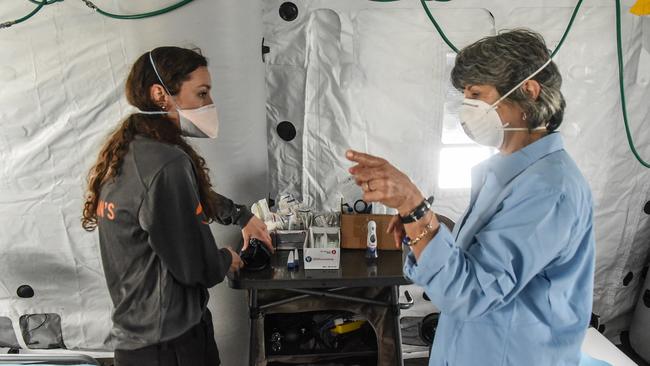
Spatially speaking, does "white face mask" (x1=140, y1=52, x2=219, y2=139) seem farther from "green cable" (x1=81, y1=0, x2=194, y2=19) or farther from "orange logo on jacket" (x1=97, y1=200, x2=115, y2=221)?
"green cable" (x1=81, y1=0, x2=194, y2=19)

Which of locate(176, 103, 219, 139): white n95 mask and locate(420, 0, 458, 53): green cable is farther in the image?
locate(420, 0, 458, 53): green cable

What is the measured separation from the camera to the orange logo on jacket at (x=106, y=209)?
1268 millimetres

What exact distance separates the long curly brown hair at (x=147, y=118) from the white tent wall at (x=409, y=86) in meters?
0.60

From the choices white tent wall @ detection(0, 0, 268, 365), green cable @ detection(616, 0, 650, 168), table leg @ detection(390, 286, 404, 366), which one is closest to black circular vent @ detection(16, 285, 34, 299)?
white tent wall @ detection(0, 0, 268, 365)

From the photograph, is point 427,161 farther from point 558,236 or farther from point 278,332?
point 558,236

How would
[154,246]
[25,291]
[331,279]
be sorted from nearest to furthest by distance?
[154,246], [331,279], [25,291]

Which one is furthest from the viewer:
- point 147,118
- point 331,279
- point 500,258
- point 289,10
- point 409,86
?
point 409,86

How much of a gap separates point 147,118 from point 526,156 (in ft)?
3.30

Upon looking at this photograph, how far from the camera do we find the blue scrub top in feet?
3.05

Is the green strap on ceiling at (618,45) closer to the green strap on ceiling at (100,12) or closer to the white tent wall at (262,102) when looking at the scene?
the white tent wall at (262,102)

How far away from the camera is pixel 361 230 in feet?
5.86

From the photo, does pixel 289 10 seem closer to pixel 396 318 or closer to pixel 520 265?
pixel 396 318

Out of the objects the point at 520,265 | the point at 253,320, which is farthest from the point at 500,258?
the point at 253,320

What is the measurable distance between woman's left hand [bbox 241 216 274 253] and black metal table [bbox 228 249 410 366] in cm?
6
